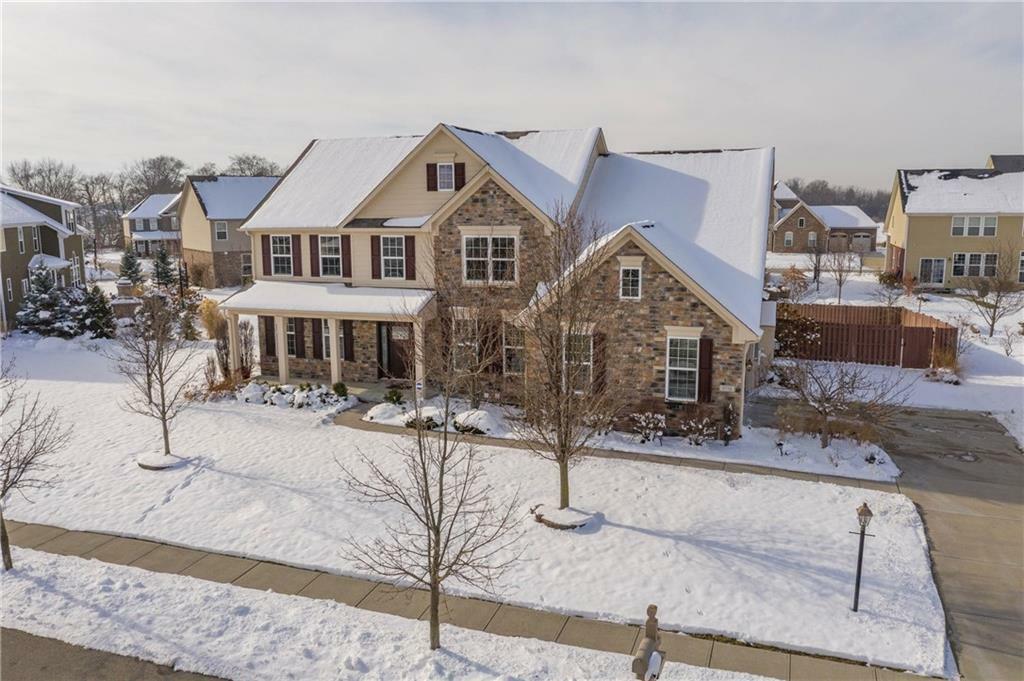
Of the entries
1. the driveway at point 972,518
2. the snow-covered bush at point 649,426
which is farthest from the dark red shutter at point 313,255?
the driveway at point 972,518

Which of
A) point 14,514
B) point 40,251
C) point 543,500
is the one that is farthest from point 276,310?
point 40,251

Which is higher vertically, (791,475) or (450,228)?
(450,228)

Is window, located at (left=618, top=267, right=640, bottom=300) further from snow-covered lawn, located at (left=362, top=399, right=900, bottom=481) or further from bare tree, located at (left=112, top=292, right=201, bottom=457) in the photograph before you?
bare tree, located at (left=112, top=292, right=201, bottom=457)

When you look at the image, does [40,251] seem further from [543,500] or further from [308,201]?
[543,500]

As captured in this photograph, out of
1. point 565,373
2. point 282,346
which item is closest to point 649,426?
point 565,373

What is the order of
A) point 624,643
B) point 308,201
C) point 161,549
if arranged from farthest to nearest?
point 308,201, point 161,549, point 624,643

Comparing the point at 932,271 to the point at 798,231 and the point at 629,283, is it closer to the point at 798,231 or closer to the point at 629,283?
the point at 798,231
